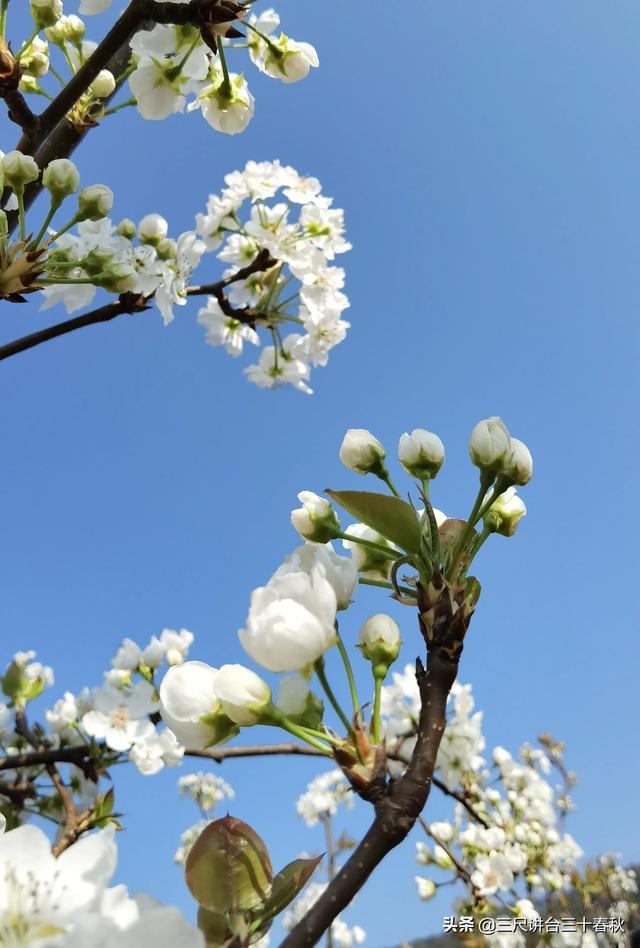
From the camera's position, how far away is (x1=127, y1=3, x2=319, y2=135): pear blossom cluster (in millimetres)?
1676

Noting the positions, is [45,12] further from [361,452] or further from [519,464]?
[519,464]

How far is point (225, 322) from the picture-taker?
3.09m

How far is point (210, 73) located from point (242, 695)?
171 cm

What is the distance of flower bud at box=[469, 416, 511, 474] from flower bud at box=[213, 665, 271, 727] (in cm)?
41

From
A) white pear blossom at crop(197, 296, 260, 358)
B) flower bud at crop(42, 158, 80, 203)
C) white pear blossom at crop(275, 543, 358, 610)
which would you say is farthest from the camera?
white pear blossom at crop(197, 296, 260, 358)

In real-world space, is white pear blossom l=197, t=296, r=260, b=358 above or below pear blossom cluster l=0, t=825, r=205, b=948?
above

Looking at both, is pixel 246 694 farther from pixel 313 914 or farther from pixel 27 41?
pixel 27 41

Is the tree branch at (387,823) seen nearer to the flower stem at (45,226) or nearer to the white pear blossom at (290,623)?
the white pear blossom at (290,623)

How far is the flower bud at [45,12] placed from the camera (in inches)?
74.5

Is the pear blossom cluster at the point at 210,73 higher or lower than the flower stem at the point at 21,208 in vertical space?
higher

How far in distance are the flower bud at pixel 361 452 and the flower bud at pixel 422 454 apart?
44 millimetres

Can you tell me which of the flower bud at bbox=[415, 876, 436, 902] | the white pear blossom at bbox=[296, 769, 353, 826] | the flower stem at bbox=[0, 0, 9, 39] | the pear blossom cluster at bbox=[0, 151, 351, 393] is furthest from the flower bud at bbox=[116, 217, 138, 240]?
the white pear blossom at bbox=[296, 769, 353, 826]

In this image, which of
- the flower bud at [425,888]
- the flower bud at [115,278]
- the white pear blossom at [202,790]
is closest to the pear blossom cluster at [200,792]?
the white pear blossom at [202,790]

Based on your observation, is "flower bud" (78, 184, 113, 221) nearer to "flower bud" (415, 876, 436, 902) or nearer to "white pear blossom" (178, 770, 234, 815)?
"flower bud" (415, 876, 436, 902)
